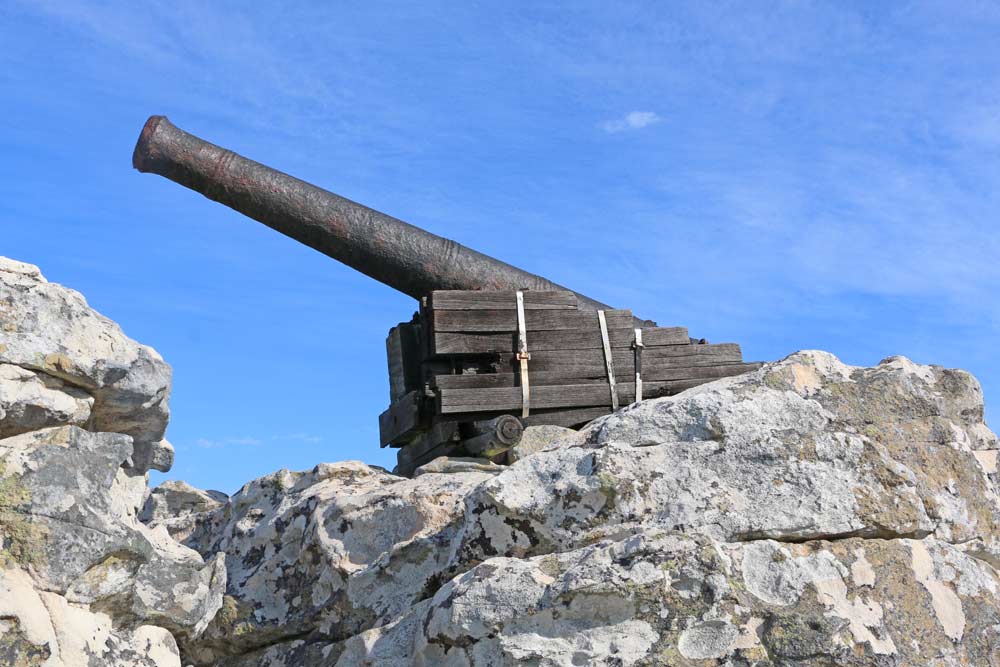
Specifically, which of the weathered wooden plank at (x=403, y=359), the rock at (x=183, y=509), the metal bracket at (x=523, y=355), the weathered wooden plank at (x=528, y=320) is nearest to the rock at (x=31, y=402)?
the rock at (x=183, y=509)

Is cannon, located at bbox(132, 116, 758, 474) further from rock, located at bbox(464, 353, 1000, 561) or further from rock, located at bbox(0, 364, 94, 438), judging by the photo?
rock, located at bbox(0, 364, 94, 438)

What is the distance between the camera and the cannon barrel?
36.1ft

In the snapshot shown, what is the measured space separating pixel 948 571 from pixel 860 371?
1.06 m

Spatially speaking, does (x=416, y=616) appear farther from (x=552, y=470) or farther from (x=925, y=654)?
(x=925, y=654)

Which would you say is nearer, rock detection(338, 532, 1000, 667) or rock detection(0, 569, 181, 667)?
rock detection(0, 569, 181, 667)

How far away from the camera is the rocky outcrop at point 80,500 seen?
Result: 3848 mm

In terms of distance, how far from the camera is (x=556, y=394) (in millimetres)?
9812

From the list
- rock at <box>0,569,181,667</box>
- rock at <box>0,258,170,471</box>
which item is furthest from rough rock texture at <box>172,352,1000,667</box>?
rock at <box>0,258,170,471</box>

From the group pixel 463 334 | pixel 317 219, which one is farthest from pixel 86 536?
pixel 317 219

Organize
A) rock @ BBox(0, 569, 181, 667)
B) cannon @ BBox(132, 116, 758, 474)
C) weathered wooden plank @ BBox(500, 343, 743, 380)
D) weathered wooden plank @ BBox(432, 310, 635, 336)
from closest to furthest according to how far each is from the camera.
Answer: rock @ BBox(0, 569, 181, 667)
cannon @ BBox(132, 116, 758, 474)
weathered wooden plank @ BBox(432, 310, 635, 336)
weathered wooden plank @ BBox(500, 343, 743, 380)

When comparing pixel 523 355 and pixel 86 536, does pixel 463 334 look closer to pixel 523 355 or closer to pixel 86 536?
pixel 523 355

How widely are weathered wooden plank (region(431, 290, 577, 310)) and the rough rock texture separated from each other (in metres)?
4.03

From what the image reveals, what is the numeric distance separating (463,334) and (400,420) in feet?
3.18

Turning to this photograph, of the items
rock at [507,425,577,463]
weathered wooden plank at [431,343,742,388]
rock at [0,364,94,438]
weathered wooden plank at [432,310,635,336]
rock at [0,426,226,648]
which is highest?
weathered wooden plank at [432,310,635,336]
